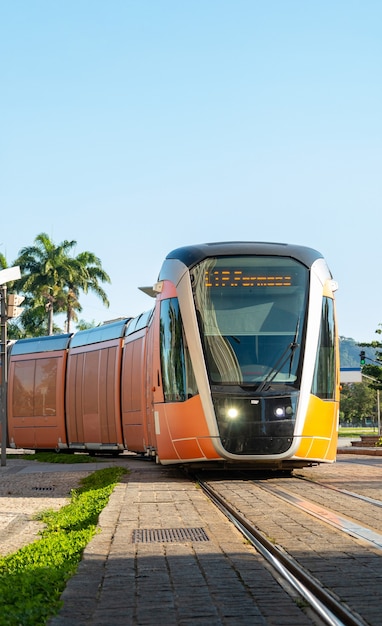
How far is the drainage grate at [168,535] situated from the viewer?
880 centimetres

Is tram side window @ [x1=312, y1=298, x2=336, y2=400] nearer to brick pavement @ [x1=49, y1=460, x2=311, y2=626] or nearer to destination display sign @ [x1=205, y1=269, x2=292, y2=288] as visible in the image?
destination display sign @ [x1=205, y1=269, x2=292, y2=288]

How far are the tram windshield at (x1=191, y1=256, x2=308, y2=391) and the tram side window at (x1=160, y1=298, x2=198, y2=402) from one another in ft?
1.23

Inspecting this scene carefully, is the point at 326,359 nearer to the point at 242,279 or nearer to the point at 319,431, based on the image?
the point at 319,431

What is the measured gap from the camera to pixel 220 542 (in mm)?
8531

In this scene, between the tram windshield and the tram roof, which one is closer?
the tram windshield

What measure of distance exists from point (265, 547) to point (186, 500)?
4.75 m

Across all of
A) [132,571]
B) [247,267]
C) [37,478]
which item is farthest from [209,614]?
[37,478]

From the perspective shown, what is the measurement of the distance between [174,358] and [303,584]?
999 cm

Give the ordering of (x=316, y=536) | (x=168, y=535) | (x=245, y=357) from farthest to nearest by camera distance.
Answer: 1. (x=245, y=357)
2. (x=168, y=535)
3. (x=316, y=536)

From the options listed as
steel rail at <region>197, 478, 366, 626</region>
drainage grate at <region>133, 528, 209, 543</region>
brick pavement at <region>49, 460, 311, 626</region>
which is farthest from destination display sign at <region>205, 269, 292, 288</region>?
drainage grate at <region>133, 528, 209, 543</region>

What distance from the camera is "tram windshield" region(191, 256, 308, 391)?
51.8 ft

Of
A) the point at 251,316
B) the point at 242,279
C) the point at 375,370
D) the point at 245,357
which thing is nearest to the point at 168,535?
the point at 245,357

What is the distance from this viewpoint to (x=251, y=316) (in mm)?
16094

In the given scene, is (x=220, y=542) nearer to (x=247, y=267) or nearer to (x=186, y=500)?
(x=186, y=500)
